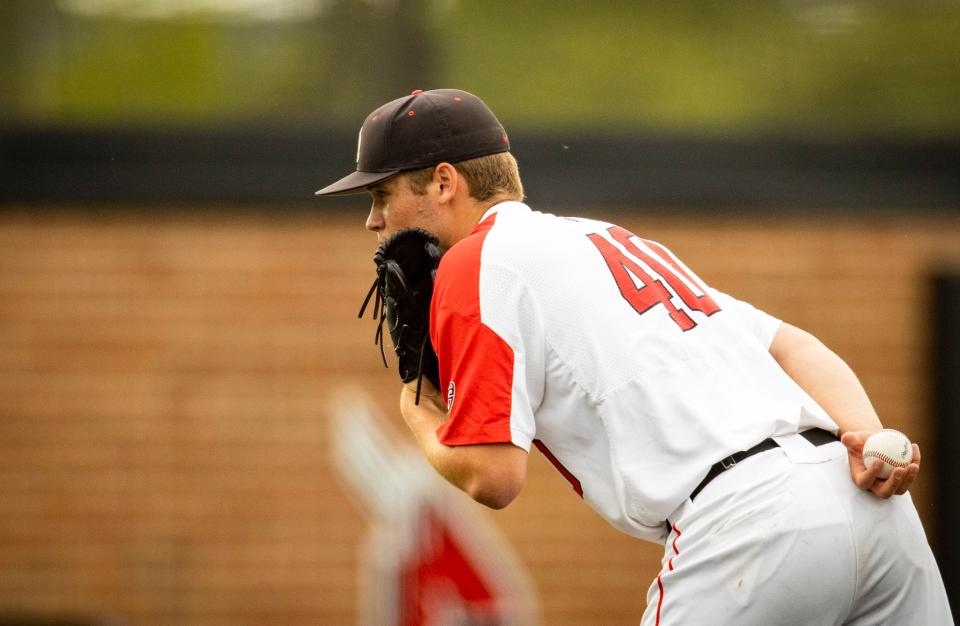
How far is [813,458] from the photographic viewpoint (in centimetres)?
242

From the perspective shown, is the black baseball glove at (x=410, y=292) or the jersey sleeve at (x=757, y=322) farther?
the jersey sleeve at (x=757, y=322)

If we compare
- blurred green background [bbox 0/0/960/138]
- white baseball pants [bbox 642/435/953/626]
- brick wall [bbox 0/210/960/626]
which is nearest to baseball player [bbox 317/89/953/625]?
white baseball pants [bbox 642/435/953/626]

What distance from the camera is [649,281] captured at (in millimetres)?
2557

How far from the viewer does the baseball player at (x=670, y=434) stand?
2338 mm

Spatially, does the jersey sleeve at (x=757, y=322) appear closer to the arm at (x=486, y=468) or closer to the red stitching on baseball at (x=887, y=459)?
the red stitching on baseball at (x=887, y=459)

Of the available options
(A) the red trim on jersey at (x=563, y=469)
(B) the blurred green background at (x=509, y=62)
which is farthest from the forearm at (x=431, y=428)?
(B) the blurred green background at (x=509, y=62)

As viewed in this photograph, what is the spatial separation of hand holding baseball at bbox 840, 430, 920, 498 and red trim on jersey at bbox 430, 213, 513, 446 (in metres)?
0.77

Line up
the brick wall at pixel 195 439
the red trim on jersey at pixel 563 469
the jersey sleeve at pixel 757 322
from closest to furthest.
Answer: the red trim on jersey at pixel 563 469 < the jersey sleeve at pixel 757 322 < the brick wall at pixel 195 439

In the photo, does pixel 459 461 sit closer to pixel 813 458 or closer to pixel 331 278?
pixel 813 458

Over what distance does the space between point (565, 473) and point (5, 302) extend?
467 cm

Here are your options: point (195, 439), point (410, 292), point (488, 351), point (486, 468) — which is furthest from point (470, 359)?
point (195, 439)

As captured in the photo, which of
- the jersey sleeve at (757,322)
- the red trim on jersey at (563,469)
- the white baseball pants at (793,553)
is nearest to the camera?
the white baseball pants at (793,553)

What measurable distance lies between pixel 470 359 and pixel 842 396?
961 mm

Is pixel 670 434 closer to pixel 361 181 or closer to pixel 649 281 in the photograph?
pixel 649 281
